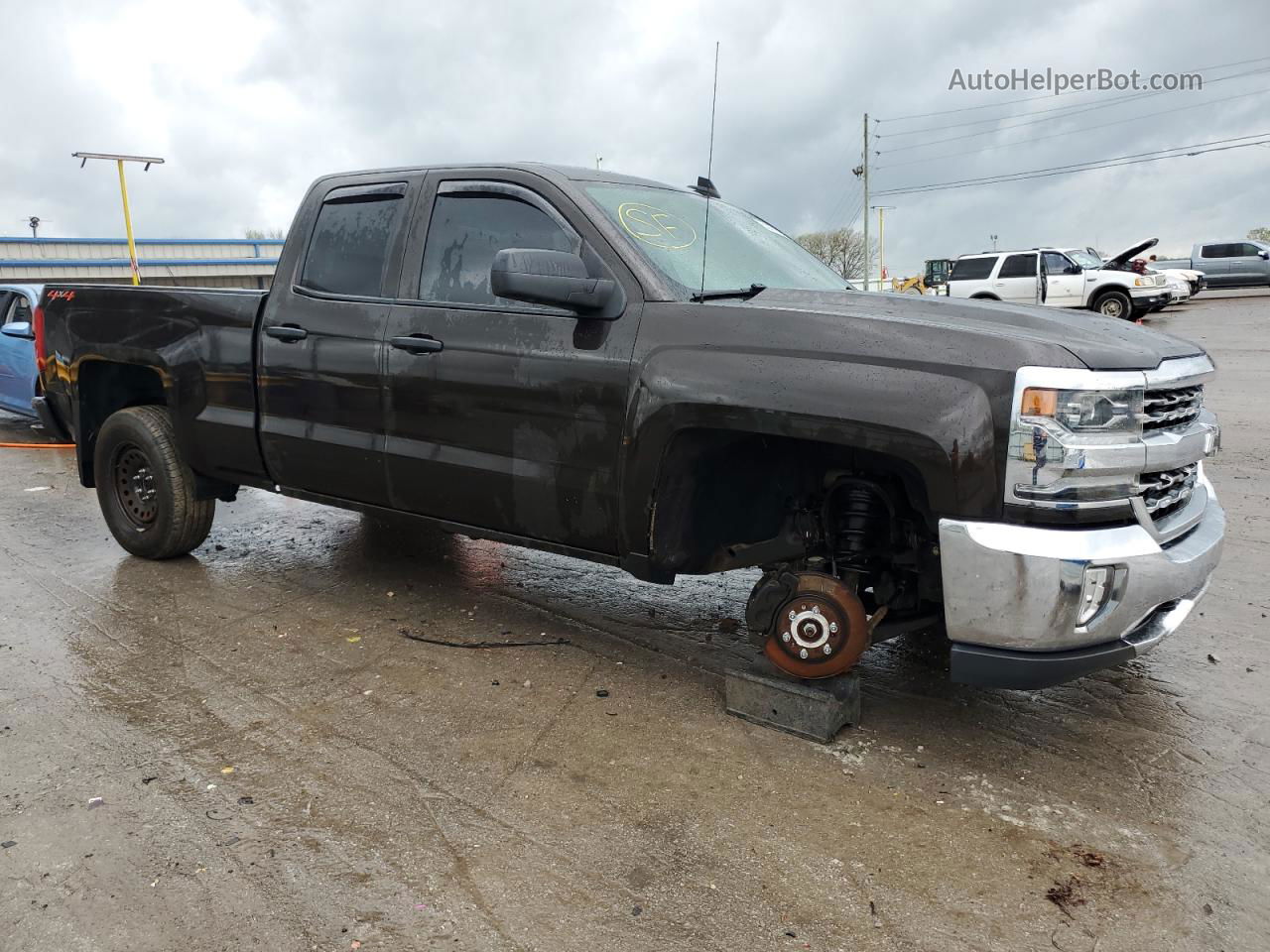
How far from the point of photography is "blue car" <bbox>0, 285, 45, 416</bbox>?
1068 cm

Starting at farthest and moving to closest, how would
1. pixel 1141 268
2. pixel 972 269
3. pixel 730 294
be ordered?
pixel 972 269 < pixel 1141 268 < pixel 730 294

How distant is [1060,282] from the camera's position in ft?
73.6

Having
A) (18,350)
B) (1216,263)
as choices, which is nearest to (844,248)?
(1216,263)

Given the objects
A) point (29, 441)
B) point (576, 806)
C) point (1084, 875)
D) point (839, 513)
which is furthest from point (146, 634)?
point (29, 441)

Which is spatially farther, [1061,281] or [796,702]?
[1061,281]

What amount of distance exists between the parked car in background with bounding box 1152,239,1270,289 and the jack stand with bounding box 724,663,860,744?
30.1 meters

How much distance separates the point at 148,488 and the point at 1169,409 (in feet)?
16.6

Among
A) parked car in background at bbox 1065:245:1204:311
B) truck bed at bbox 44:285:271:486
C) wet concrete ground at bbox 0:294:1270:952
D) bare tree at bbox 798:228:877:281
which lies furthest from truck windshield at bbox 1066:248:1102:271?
bare tree at bbox 798:228:877:281

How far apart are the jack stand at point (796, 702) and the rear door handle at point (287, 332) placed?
2.45 metres

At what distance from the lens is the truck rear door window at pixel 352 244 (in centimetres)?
→ 431

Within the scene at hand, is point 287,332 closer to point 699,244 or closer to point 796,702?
point 699,244

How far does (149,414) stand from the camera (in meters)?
5.36

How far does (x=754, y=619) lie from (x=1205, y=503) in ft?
5.43

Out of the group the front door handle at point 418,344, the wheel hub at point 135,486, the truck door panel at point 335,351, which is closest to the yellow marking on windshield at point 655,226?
the front door handle at point 418,344
